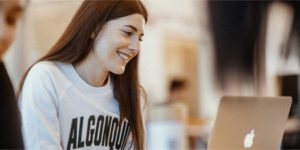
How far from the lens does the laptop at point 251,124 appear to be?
1.54 metres

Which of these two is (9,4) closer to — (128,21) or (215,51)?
(128,21)

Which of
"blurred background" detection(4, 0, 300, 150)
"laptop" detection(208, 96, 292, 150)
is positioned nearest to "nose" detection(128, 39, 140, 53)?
"laptop" detection(208, 96, 292, 150)

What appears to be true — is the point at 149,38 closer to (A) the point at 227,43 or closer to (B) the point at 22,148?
(A) the point at 227,43

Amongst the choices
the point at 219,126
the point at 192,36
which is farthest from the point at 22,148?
the point at 192,36

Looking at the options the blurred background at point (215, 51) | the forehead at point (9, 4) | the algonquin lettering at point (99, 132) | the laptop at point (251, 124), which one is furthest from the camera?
the blurred background at point (215, 51)

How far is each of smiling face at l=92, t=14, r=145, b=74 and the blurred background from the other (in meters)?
1.29

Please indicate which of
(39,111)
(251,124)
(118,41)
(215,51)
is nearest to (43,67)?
(39,111)

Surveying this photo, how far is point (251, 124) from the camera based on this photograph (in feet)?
5.10

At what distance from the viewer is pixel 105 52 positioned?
1.41 meters

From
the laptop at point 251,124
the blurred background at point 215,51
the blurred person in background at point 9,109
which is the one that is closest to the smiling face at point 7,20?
the blurred person in background at point 9,109

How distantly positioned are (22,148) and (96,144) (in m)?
0.58

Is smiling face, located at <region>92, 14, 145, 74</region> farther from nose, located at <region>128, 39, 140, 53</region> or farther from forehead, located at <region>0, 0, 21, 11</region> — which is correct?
forehead, located at <region>0, 0, 21, 11</region>

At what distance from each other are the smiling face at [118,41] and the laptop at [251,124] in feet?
1.29

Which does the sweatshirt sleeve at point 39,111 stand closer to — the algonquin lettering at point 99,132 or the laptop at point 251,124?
the algonquin lettering at point 99,132
